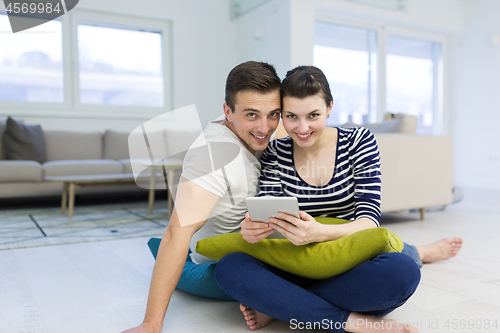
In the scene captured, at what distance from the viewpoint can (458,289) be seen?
62.5 inches

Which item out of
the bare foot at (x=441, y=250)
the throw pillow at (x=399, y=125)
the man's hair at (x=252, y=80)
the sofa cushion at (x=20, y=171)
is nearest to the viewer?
the man's hair at (x=252, y=80)

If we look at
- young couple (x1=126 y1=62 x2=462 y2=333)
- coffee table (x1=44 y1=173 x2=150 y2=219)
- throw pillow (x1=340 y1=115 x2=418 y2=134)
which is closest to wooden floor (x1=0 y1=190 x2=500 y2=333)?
young couple (x1=126 y1=62 x2=462 y2=333)

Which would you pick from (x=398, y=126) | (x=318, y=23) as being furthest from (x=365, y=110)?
(x=398, y=126)

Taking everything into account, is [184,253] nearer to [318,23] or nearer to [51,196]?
[51,196]

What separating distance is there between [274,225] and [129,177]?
2796 millimetres

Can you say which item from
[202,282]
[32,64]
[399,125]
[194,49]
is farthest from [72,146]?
[202,282]

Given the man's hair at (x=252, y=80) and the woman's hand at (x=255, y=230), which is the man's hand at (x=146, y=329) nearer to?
the woman's hand at (x=255, y=230)

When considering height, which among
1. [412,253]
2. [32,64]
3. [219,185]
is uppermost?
[32,64]

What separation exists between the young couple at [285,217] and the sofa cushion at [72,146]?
11.9 feet

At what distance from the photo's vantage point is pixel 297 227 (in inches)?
42.6

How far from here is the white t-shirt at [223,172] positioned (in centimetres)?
118

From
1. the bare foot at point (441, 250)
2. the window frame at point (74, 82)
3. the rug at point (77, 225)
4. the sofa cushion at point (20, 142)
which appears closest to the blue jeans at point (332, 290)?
the bare foot at point (441, 250)

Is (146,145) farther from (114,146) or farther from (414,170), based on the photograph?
(414,170)

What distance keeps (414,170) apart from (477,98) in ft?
13.0
